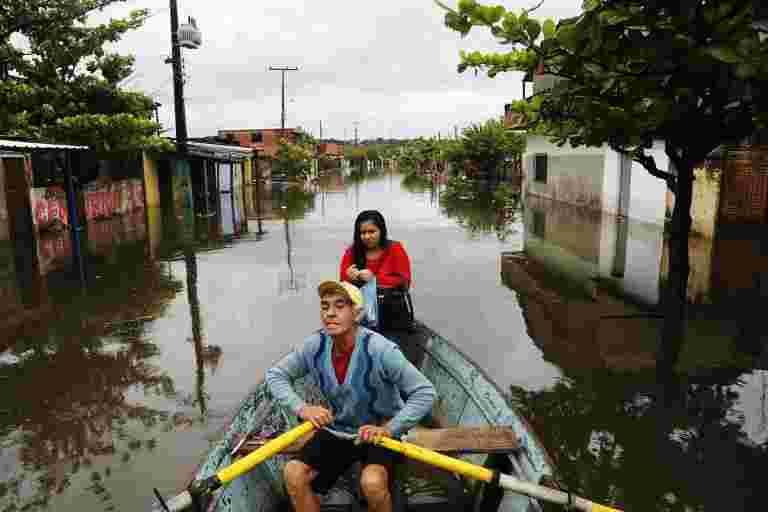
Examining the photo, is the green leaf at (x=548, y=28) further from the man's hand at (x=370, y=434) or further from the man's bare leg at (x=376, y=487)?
the man's bare leg at (x=376, y=487)

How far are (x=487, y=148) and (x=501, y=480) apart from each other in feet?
124

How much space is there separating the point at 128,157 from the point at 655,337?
2197 cm

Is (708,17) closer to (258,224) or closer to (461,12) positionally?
(461,12)

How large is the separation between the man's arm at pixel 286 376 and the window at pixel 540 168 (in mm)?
27423

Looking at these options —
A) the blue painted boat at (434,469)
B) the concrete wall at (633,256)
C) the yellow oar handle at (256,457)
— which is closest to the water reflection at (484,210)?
the concrete wall at (633,256)

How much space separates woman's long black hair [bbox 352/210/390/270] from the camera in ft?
17.9

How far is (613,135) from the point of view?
635 centimetres

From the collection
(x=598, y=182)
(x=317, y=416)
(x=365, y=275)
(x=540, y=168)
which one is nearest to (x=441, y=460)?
(x=317, y=416)

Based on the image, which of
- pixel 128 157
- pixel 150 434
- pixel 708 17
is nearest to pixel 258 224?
pixel 128 157

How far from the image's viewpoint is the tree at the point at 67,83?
18031mm

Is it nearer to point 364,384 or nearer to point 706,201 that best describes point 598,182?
point 706,201

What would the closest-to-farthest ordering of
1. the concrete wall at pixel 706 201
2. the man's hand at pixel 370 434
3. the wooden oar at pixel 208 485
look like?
the wooden oar at pixel 208 485 < the man's hand at pixel 370 434 < the concrete wall at pixel 706 201

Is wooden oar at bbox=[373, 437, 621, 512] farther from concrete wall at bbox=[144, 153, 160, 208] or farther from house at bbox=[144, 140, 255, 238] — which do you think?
concrete wall at bbox=[144, 153, 160, 208]

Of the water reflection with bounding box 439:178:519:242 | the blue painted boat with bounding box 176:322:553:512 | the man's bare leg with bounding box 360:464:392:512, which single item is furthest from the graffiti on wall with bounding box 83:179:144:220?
the man's bare leg with bounding box 360:464:392:512
